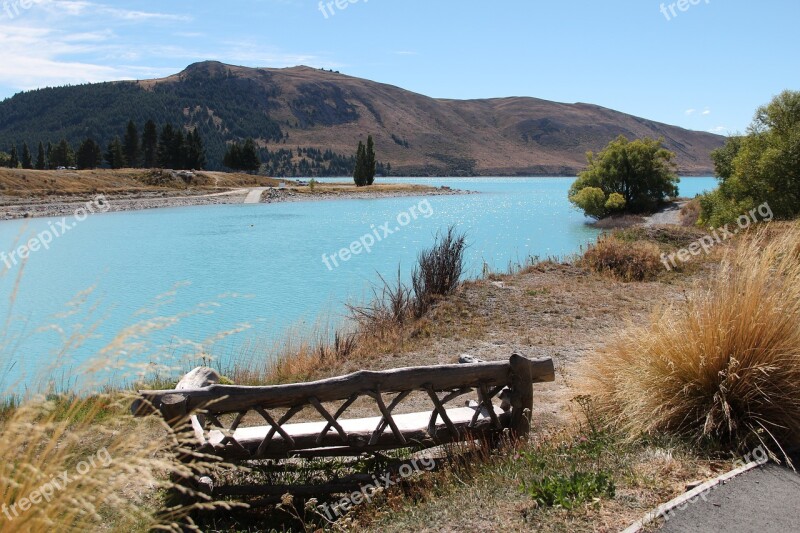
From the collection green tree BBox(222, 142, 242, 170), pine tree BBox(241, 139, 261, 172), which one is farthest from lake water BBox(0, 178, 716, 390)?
green tree BBox(222, 142, 242, 170)

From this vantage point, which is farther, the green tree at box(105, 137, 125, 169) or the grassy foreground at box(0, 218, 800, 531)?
the green tree at box(105, 137, 125, 169)

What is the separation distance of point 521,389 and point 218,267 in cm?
2127

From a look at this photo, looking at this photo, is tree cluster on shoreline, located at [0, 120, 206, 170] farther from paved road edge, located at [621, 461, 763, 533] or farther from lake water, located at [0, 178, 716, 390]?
paved road edge, located at [621, 461, 763, 533]

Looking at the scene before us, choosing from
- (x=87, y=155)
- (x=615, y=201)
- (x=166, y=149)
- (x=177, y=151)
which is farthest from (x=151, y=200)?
(x=615, y=201)

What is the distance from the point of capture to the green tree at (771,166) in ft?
67.8

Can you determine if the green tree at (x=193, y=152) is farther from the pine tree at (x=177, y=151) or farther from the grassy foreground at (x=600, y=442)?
the grassy foreground at (x=600, y=442)

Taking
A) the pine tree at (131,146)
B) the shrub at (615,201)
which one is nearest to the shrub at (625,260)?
the shrub at (615,201)

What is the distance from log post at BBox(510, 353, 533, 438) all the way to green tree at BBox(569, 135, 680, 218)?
38528 millimetres

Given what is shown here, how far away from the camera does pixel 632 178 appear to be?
4266cm

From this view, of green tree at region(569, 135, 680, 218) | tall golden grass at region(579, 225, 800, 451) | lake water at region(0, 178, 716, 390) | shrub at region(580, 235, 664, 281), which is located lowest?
lake water at region(0, 178, 716, 390)

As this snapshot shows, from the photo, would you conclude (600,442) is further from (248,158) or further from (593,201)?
(248,158)

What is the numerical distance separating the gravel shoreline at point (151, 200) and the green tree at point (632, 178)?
28371 mm

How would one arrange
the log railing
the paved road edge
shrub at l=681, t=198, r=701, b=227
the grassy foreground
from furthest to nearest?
shrub at l=681, t=198, r=701, b=227 → the log railing → the paved road edge → the grassy foreground

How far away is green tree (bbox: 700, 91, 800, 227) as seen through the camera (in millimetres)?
20656
